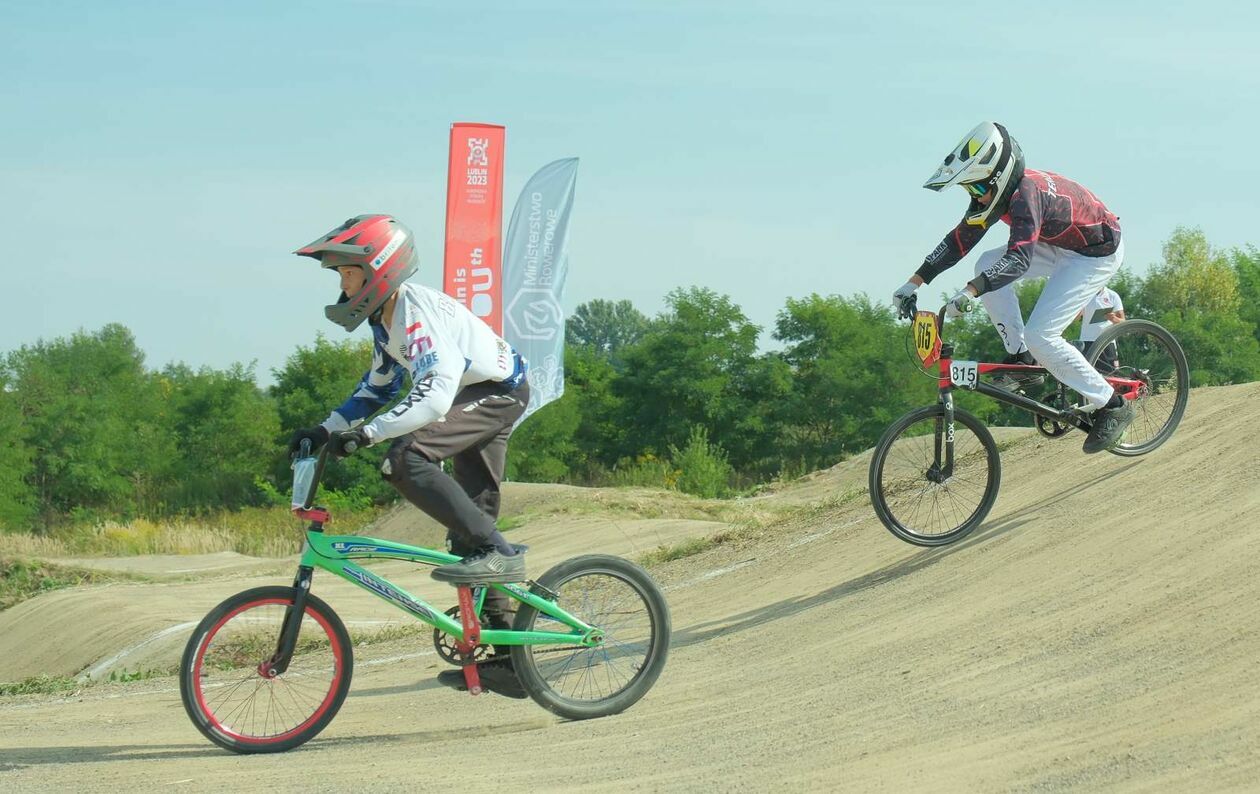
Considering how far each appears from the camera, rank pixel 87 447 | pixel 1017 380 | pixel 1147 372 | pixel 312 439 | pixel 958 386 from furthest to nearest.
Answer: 1. pixel 87 447
2. pixel 1147 372
3. pixel 1017 380
4. pixel 958 386
5. pixel 312 439

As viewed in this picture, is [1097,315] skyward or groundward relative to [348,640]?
skyward

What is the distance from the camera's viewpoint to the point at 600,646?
604cm

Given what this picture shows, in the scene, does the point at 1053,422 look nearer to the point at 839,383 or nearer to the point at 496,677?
the point at 496,677

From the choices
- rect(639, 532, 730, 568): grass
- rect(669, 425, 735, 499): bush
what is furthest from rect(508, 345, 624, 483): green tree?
rect(639, 532, 730, 568): grass

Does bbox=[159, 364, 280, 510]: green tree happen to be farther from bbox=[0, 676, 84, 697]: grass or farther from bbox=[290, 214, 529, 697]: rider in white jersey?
bbox=[290, 214, 529, 697]: rider in white jersey

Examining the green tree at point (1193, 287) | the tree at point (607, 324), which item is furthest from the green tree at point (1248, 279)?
the tree at point (607, 324)

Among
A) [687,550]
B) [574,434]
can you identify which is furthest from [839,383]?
[687,550]

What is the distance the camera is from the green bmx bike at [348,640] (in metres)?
5.62

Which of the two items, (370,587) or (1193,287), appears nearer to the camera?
(370,587)

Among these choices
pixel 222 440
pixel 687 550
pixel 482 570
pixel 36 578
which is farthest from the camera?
pixel 222 440

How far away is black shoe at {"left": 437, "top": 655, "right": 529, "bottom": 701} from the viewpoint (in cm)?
587

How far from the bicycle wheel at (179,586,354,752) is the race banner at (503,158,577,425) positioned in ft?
46.6

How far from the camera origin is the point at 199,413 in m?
52.0

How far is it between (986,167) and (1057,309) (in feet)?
3.73
